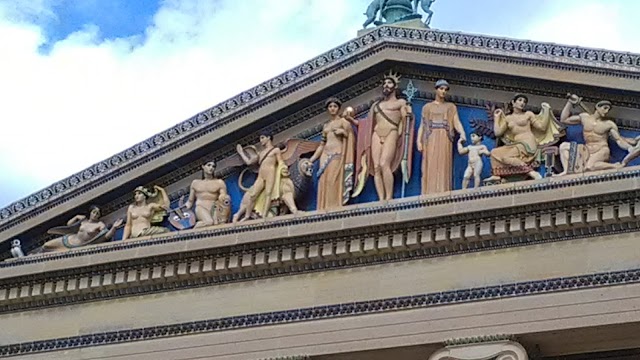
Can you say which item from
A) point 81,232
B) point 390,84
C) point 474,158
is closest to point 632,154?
point 474,158

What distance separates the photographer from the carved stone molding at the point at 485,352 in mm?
13820

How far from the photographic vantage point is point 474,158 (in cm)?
1484

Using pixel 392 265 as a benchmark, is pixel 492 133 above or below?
above

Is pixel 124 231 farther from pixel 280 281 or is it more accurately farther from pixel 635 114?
pixel 635 114

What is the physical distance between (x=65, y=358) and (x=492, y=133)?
4779mm

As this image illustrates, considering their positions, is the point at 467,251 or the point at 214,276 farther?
the point at 214,276

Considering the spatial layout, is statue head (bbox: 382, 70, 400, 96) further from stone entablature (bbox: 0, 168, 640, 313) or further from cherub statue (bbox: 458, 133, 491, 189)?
stone entablature (bbox: 0, 168, 640, 313)

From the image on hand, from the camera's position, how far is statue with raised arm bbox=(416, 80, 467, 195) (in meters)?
14.9

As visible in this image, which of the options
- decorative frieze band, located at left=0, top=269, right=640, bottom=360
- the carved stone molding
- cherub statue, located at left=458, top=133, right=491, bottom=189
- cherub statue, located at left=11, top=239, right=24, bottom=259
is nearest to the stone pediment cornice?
cherub statue, located at left=11, top=239, right=24, bottom=259

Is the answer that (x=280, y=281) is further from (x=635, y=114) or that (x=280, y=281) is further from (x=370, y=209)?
(x=635, y=114)

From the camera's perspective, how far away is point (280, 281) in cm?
1523

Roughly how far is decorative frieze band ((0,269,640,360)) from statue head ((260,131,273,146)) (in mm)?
1850

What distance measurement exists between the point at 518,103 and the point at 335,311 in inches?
103

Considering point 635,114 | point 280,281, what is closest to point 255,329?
point 280,281
